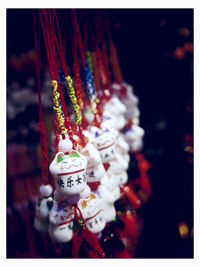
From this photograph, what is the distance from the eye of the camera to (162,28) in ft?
3.83

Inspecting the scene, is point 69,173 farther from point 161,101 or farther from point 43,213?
point 161,101

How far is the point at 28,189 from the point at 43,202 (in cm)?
73

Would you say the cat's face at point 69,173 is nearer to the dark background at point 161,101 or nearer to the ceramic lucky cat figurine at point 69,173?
the ceramic lucky cat figurine at point 69,173

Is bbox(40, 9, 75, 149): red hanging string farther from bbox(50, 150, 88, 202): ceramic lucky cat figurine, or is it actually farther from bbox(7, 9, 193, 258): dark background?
bbox(7, 9, 193, 258): dark background

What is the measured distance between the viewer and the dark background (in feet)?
3.84

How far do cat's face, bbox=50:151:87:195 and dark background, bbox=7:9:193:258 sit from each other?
63cm

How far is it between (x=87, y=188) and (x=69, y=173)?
0.09 m

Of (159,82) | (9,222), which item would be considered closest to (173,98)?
Answer: (159,82)

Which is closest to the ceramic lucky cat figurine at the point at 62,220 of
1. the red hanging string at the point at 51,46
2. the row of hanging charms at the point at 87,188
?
the row of hanging charms at the point at 87,188

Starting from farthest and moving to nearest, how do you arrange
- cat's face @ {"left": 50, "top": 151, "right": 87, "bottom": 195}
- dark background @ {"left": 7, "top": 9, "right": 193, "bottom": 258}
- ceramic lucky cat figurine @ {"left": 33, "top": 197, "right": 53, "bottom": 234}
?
dark background @ {"left": 7, "top": 9, "right": 193, "bottom": 258} → ceramic lucky cat figurine @ {"left": 33, "top": 197, "right": 53, "bottom": 234} → cat's face @ {"left": 50, "top": 151, "right": 87, "bottom": 195}

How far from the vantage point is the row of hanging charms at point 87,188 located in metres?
0.65

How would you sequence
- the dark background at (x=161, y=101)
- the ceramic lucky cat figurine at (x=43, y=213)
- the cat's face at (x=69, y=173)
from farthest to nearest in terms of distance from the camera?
the dark background at (x=161, y=101), the ceramic lucky cat figurine at (x=43, y=213), the cat's face at (x=69, y=173)

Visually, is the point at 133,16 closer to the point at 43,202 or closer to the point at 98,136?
the point at 98,136

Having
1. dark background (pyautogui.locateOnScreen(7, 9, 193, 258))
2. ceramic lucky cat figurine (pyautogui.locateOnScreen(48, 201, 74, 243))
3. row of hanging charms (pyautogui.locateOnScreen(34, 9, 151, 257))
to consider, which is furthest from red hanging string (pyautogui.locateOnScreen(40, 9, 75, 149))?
dark background (pyautogui.locateOnScreen(7, 9, 193, 258))
